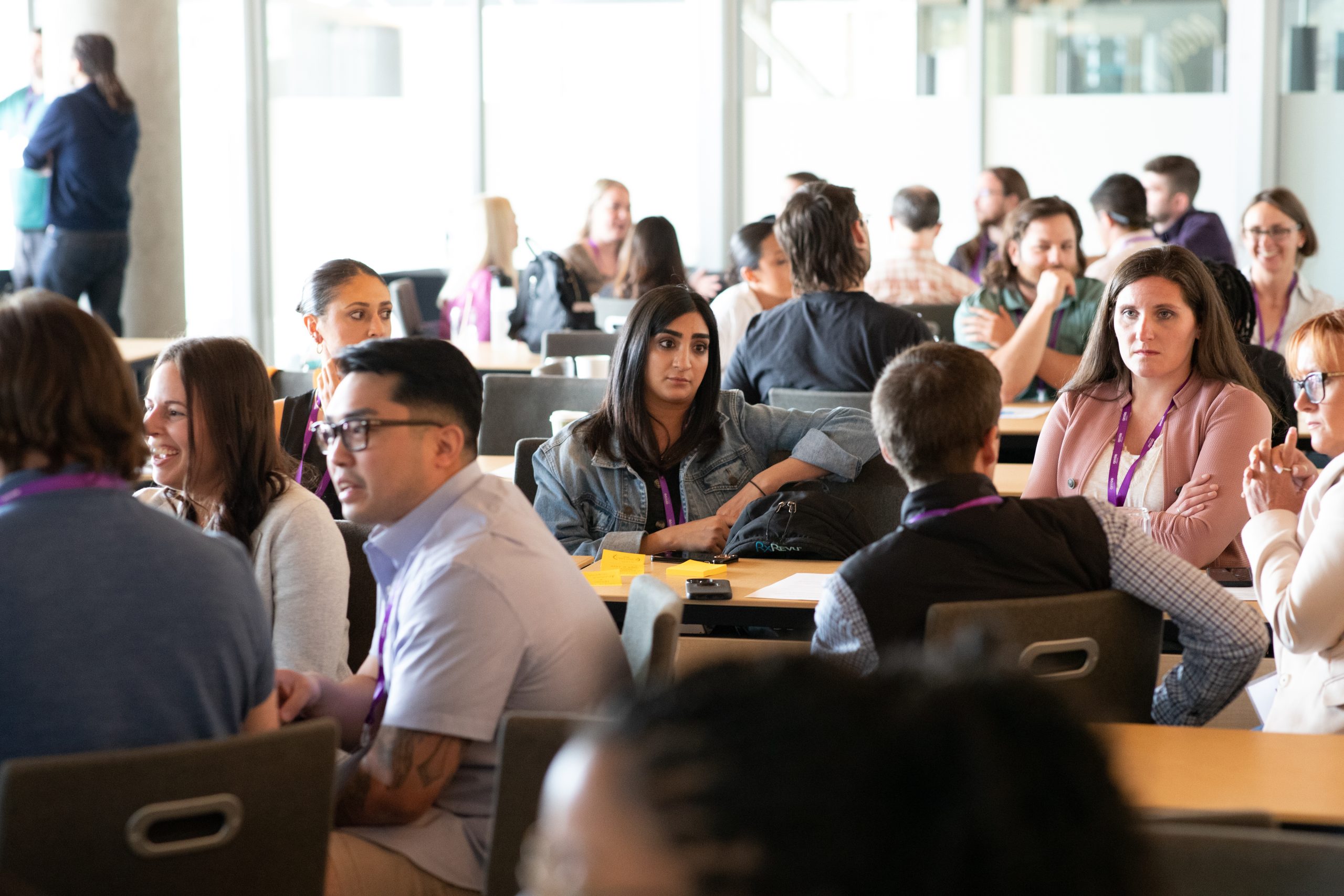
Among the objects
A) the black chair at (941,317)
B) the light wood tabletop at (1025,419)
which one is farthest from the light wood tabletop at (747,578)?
the black chair at (941,317)

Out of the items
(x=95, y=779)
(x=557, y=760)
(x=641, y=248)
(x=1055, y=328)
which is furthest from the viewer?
(x=641, y=248)

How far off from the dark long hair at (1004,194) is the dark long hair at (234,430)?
5983mm

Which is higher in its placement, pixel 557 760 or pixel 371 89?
pixel 371 89

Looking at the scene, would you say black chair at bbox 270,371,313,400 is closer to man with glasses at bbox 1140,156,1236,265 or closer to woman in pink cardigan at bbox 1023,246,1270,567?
woman in pink cardigan at bbox 1023,246,1270,567

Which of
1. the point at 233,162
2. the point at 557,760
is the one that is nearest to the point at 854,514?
the point at 557,760

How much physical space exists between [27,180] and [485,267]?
7.29ft

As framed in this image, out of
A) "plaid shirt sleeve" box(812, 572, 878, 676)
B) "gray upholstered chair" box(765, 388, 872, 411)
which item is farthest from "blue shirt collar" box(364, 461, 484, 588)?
"gray upholstered chair" box(765, 388, 872, 411)

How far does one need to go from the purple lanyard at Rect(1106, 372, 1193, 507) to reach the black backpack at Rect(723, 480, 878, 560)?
57cm

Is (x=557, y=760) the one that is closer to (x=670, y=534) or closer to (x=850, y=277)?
(x=670, y=534)

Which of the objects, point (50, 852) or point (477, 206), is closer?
point (50, 852)

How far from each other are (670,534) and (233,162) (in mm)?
7075

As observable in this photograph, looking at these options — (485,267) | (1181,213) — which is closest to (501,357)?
(485,267)

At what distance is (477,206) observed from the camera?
7191 millimetres

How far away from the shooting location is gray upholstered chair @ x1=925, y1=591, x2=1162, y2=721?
185 cm
